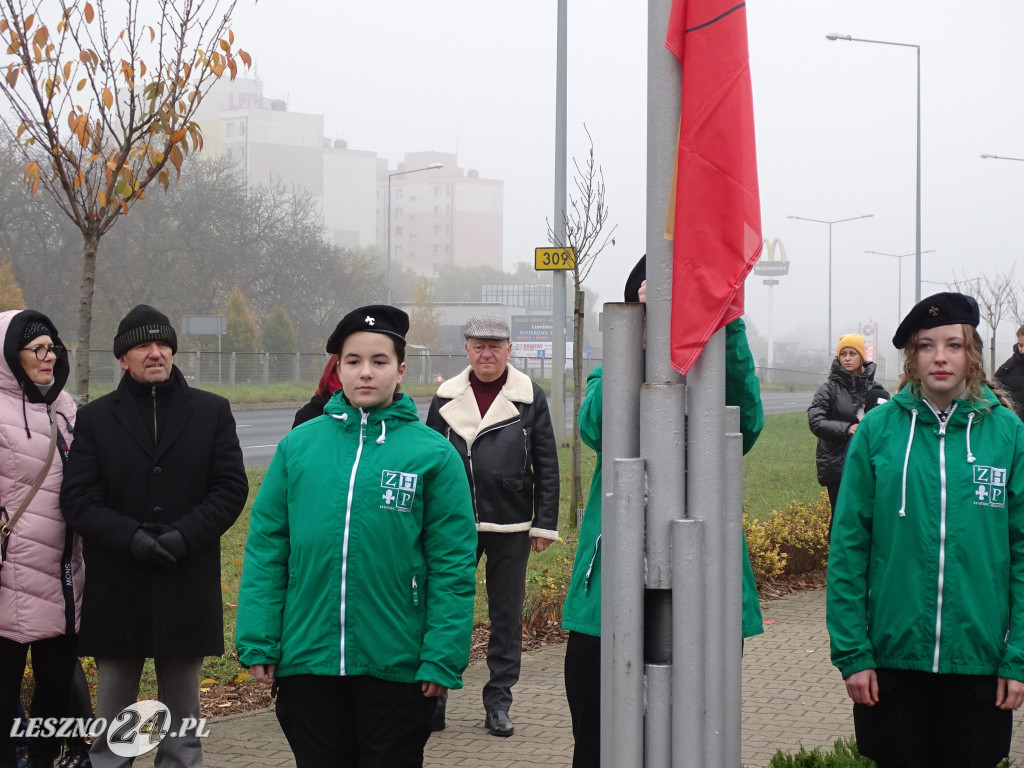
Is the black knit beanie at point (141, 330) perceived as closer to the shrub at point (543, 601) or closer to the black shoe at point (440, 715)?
the black shoe at point (440, 715)

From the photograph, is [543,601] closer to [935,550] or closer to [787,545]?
[787,545]

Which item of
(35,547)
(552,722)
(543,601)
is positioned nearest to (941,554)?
(552,722)

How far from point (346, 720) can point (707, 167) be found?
6.33 feet

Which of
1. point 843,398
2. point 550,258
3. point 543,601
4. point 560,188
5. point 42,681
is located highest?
point 560,188

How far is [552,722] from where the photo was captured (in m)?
5.88

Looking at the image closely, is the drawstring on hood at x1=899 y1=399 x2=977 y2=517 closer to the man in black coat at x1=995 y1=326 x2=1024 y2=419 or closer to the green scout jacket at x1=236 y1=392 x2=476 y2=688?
the green scout jacket at x1=236 y1=392 x2=476 y2=688

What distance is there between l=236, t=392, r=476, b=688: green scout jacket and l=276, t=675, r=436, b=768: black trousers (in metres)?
0.06

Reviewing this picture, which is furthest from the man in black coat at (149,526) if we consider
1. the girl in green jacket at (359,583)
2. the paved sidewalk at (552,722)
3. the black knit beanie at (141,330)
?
the girl in green jacket at (359,583)

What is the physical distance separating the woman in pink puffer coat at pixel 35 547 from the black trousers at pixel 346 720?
5.43 feet

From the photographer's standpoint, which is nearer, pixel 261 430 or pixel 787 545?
pixel 787 545

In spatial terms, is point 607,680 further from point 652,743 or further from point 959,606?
point 959,606

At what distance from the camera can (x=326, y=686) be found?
3.37m

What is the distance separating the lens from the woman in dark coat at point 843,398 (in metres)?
9.20

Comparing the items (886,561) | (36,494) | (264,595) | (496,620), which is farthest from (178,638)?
(886,561)
